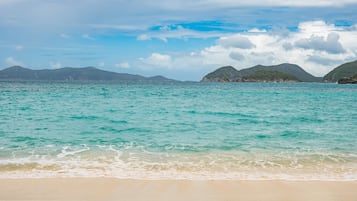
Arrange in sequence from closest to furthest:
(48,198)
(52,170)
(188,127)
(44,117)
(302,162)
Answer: (48,198), (52,170), (302,162), (188,127), (44,117)

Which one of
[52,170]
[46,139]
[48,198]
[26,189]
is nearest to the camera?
[48,198]

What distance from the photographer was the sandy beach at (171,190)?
801 centimetres

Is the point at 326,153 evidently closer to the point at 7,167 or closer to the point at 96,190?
the point at 96,190

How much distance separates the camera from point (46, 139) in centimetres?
1557

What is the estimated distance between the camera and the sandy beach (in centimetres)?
801

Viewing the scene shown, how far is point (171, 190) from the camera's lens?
8.63 meters

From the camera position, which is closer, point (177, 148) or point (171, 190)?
point (171, 190)

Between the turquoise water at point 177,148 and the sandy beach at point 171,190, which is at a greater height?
the sandy beach at point 171,190

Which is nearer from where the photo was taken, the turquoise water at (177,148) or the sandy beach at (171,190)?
the sandy beach at (171,190)

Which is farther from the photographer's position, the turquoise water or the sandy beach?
the turquoise water

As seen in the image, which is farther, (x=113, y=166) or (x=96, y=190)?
(x=113, y=166)

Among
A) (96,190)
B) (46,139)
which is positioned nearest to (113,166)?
(96,190)

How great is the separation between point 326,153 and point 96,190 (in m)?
8.34

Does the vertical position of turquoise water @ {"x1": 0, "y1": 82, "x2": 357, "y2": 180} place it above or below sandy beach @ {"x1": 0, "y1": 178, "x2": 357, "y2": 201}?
below
